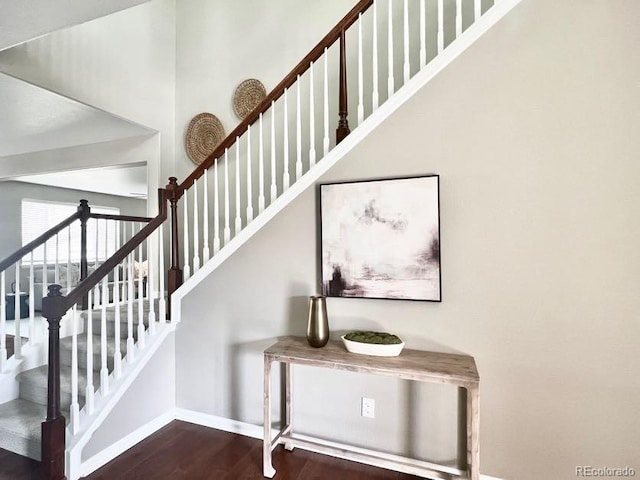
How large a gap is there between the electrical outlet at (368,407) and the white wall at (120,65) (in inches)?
116

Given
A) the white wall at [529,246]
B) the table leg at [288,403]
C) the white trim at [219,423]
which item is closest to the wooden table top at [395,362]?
the white wall at [529,246]

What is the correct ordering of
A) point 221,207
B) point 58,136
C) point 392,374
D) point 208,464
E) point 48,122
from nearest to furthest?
point 392,374 → point 208,464 → point 221,207 → point 48,122 → point 58,136

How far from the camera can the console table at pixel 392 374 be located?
1672mm

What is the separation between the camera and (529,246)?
188 cm

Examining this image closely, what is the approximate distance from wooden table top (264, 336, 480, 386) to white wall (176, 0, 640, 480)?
15 cm

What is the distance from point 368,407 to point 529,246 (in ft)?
4.54

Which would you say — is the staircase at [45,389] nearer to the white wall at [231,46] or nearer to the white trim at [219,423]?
the white trim at [219,423]

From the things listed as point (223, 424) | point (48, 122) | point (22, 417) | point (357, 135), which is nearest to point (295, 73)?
point (357, 135)

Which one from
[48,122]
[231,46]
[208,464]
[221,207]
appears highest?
[231,46]

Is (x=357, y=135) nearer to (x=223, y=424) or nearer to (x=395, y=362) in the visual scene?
(x=395, y=362)

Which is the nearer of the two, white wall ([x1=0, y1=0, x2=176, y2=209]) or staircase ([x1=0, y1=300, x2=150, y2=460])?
staircase ([x1=0, y1=300, x2=150, y2=460])

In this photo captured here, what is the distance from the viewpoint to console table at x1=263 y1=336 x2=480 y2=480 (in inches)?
65.8

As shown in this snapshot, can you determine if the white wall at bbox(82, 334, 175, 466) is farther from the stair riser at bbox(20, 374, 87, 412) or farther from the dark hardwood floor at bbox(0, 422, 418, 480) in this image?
the stair riser at bbox(20, 374, 87, 412)

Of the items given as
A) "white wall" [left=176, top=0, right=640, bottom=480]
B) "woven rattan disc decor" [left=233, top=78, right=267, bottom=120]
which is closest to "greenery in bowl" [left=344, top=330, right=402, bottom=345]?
"white wall" [left=176, top=0, right=640, bottom=480]
